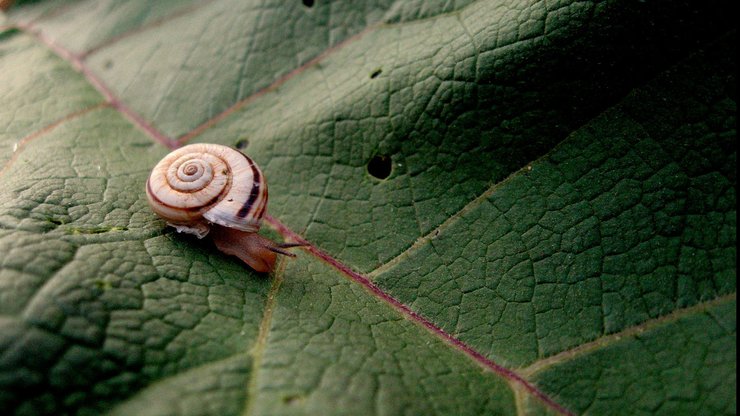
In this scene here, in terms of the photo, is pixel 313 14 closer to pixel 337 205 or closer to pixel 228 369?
pixel 337 205

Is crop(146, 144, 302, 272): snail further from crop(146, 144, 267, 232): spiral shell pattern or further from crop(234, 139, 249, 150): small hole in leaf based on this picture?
crop(234, 139, 249, 150): small hole in leaf

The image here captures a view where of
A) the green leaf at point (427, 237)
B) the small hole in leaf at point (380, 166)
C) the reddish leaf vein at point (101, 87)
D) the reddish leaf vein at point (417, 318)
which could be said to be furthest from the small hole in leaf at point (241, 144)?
the small hole in leaf at point (380, 166)

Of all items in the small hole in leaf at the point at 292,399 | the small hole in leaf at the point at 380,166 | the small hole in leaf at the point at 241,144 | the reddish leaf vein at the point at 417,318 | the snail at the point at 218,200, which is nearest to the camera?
the small hole in leaf at the point at 292,399

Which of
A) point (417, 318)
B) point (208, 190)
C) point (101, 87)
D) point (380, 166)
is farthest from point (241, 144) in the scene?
point (417, 318)

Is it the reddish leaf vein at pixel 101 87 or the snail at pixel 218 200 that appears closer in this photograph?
the snail at pixel 218 200

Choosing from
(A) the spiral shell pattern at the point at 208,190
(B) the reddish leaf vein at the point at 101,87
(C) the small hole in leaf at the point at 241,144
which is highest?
(B) the reddish leaf vein at the point at 101,87

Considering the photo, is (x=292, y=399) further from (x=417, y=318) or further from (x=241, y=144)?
(x=241, y=144)

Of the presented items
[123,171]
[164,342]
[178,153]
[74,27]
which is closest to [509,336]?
[164,342]

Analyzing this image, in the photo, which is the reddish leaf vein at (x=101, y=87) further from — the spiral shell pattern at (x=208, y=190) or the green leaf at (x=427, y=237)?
the spiral shell pattern at (x=208, y=190)
